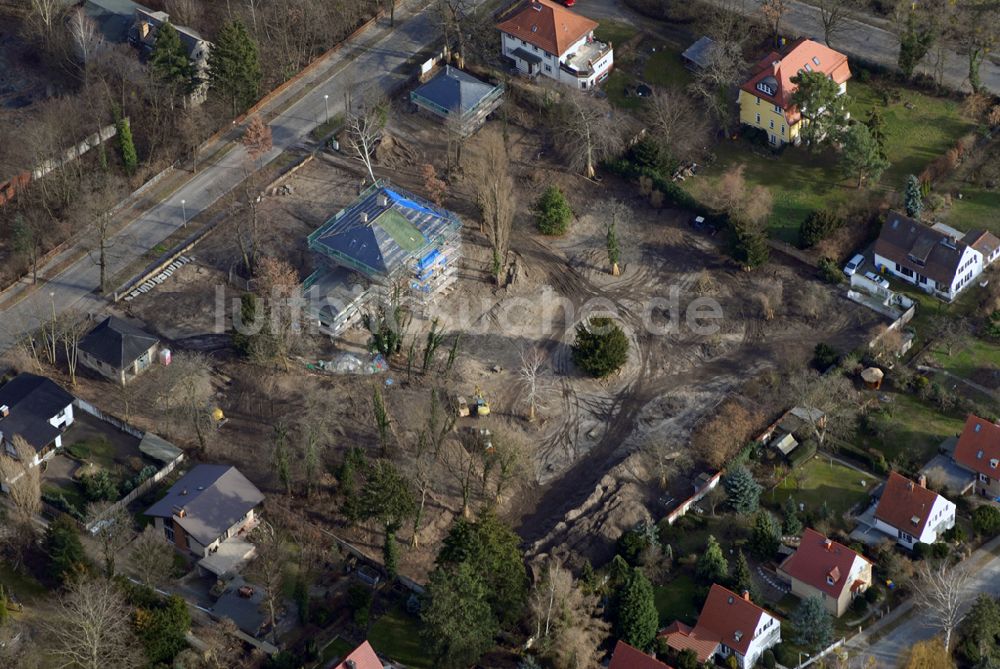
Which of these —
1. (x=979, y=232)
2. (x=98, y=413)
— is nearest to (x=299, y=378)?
(x=98, y=413)

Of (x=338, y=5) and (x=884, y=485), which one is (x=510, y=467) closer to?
(x=884, y=485)

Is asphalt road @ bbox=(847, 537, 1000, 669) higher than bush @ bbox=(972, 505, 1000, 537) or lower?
lower

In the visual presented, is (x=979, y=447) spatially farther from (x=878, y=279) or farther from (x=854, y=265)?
(x=854, y=265)

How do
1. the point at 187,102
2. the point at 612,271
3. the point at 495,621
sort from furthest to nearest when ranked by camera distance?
the point at 187,102 → the point at 612,271 → the point at 495,621

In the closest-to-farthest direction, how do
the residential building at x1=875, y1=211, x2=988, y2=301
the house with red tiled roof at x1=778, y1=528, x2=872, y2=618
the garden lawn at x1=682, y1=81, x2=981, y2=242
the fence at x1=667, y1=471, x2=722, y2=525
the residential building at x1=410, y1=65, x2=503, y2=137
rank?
the house with red tiled roof at x1=778, y1=528, x2=872, y2=618 → the fence at x1=667, y1=471, x2=722, y2=525 → the residential building at x1=875, y1=211, x2=988, y2=301 → the garden lawn at x1=682, y1=81, x2=981, y2=242 → the residential building at x1=410, y1=65, x2=503, y2=137

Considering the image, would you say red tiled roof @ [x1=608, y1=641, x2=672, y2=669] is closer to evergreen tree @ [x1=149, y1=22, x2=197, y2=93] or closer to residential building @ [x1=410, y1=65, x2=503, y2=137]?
residential building @ [x1=410, y1=65, x2=503, y2=137]

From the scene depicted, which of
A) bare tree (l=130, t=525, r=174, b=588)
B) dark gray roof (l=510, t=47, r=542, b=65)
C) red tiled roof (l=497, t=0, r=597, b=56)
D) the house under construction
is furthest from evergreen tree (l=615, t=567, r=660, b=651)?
dark gray roof (l=510, t=47, r=542, b=65)
